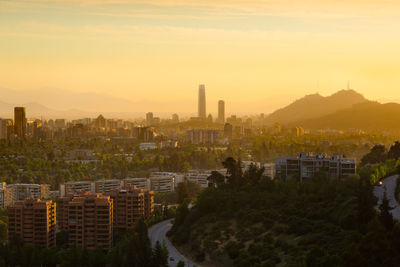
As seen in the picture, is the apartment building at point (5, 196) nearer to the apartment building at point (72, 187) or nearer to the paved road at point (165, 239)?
the apartment building at point (72, 187)

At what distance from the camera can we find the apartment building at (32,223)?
61.9 feet

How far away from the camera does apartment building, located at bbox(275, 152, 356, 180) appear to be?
2175 centimetres

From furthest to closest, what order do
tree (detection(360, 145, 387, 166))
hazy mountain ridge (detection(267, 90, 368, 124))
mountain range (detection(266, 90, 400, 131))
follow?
hazy mountain ridge (detection(267, 90, 368, 124)) → mountain range (detection(266, 90, 400, 131)) → tree (detection(360, 145, 387, 166))

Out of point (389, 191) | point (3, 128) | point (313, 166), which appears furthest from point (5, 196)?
point (3, 128)

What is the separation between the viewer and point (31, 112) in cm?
18275

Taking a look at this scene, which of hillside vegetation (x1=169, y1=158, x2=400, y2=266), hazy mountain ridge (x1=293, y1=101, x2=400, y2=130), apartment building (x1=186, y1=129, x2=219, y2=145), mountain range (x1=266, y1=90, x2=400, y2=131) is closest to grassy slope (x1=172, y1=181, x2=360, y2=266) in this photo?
hillside vegetation (x1=169, y1=158, x2=400, y2=266)

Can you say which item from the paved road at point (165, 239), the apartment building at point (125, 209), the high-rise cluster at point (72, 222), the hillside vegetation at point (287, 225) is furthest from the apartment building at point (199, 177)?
the high-rise cluster at point (72, 222)

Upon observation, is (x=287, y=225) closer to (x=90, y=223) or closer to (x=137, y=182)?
(x=90, y=223)

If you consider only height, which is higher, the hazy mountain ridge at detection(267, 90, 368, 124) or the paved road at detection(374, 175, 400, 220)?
the hazy mountain ridge at detection(267, 90, 368, 124)

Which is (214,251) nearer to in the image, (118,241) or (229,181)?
(118,241)

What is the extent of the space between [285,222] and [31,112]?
17507cm

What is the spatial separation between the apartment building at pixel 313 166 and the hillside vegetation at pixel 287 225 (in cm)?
197

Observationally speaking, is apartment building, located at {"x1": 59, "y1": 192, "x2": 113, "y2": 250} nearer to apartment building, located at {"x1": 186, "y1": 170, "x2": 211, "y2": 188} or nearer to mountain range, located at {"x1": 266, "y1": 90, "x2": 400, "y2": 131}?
apartment building, located at {"x1": 186, "y1": 170, "x2": 211, "y2": 188}

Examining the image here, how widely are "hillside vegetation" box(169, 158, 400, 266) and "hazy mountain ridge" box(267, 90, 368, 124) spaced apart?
8183cm
